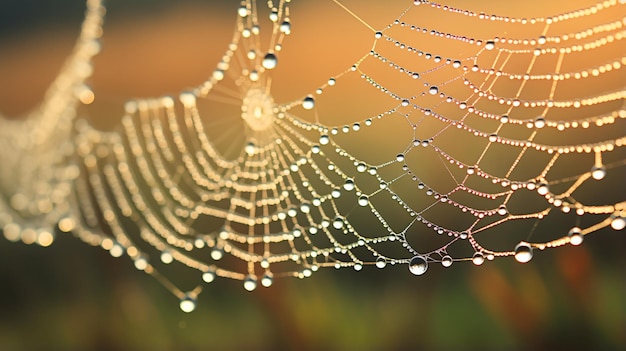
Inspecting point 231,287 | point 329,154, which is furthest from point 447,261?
point 231,287

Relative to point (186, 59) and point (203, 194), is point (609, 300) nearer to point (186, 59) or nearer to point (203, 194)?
point (203, 194)

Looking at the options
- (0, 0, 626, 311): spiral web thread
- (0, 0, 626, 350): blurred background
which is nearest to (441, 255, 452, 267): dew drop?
(0, 0, 626, 311): spiral web thread

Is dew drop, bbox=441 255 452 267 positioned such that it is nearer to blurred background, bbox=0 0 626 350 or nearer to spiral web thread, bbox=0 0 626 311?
spiral web thread, bbox=0 0 626 311

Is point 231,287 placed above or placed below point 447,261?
above

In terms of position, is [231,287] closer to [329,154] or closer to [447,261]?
[329,154]

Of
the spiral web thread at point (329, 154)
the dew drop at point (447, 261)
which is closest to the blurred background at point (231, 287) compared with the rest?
the spiral web thread at point (329, 154)

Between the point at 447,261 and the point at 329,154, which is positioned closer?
the point at 447,261
